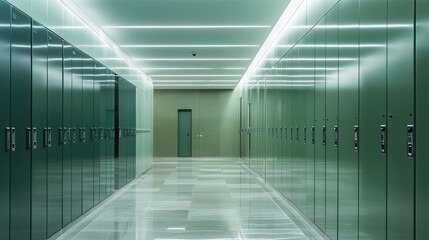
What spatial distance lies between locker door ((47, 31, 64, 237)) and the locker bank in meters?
0.04

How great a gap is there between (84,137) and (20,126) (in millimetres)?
3663

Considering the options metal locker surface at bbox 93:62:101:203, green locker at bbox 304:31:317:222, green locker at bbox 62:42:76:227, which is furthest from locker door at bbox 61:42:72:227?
green locker at bbox 304:31:317:222

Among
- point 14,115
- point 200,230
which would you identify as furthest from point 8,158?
point 200,230

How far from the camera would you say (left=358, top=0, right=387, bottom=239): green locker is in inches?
201

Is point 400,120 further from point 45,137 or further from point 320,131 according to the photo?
point 45,137

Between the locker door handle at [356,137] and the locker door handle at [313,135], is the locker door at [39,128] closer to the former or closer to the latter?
the locker door handle at [356,137]

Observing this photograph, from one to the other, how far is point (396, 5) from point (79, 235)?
18.3ft

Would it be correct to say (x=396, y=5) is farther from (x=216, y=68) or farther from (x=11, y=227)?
(x=216, y=68)

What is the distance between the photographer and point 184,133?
31.7m

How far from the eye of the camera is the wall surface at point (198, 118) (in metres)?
31.3

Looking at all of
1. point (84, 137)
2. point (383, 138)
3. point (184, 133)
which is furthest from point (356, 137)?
point (184, 133)

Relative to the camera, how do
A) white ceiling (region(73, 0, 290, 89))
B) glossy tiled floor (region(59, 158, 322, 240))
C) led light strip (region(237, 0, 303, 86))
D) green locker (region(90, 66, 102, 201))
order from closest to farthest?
glossy tiled floor (region(59, 158, 322, 240))
white ceiling (region(73, 0, 290, 89))
led light strip (region(237, 0, 303, 86))
green locker (region(90, 66, 102, 201))

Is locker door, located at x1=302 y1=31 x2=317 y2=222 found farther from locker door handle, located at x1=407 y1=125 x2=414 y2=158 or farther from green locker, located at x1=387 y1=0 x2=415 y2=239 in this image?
locker door handle, located at x1=407 y1=125 x2=414 y2=158

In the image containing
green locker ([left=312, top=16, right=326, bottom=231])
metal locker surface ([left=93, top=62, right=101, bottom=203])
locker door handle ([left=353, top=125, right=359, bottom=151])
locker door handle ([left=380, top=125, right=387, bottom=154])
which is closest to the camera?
locker door handle ([left=380, top=125, right=387, bottom=154])
